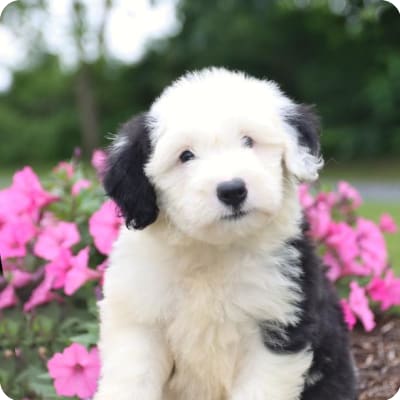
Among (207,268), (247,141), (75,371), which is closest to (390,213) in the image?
(75,371)

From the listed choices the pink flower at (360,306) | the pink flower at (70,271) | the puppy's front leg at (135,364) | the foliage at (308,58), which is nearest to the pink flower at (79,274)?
the pink flower at (70,271)

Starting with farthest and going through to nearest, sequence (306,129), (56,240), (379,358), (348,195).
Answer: (348,195) → (379,358) → (56,240) → (306,129)

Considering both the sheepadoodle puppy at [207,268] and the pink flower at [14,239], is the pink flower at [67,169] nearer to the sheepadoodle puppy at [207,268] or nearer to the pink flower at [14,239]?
the pink flower at [14,239]

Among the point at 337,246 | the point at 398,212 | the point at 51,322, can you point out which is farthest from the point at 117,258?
the point at 398,212

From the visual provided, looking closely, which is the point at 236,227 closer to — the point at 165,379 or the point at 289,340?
the point at 289,340

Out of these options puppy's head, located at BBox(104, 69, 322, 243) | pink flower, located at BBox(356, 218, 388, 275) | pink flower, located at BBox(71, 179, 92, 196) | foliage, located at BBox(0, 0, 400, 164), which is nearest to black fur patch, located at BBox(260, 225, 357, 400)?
puppy's head, located at BBox(104, 69, 322, 243)

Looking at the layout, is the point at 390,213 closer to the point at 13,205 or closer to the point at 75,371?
the point at 13,205

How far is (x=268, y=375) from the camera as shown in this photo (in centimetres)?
335

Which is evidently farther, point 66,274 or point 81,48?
point 81,48

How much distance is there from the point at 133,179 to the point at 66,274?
162cm

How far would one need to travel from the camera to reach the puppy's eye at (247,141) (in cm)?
329

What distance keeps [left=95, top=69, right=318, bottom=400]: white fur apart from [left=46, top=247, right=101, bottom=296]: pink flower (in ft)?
3.48

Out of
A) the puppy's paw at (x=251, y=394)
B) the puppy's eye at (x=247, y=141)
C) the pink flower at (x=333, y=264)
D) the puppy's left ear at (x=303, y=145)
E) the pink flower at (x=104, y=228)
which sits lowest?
the pink flower at (x=333, y=264)

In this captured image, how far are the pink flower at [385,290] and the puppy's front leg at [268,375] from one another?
208 centimetres
